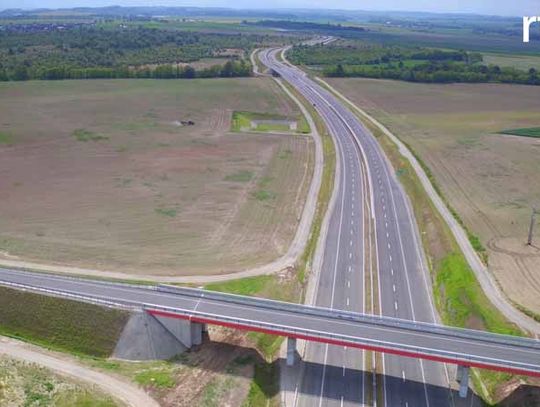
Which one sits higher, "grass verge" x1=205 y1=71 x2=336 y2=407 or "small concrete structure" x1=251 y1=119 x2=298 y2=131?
"small concrete structure" x1=251 y1=119 x2=298 y2=131

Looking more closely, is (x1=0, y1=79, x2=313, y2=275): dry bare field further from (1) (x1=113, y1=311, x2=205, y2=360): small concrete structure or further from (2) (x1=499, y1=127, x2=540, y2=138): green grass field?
(2) (x1=499, y1=127, x2=540, y2=138): green grass field

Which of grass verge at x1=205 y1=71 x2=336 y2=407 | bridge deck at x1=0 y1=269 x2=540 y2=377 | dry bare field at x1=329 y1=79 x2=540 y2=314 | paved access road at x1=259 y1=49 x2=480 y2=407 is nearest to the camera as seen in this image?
bridge deck at x1=0 y1=269 x2=540 y2=377

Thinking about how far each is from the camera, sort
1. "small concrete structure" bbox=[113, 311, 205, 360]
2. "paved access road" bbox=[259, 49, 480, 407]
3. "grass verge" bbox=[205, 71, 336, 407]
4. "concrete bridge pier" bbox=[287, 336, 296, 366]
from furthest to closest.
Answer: "small concrete structure" bbox=[113, 311, 205, 360]
"concrete bridge pier" bbox=[287, 336, 296, 366]
"grass verge" bbox=[205, 71, 336, 407]
"paved access road" bbox=[259, 49, 480, 407]

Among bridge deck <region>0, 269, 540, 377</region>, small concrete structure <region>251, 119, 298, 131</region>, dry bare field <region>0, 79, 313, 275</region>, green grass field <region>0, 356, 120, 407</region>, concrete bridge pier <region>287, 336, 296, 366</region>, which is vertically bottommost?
green grass field <region>0, 356, 120, 407</region>

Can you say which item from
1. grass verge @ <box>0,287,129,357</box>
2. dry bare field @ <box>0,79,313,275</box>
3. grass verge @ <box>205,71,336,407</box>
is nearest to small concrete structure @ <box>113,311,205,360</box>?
grass verge @ <box>0,287,129,357</box>

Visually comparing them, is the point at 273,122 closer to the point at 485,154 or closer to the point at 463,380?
the point at 485,154

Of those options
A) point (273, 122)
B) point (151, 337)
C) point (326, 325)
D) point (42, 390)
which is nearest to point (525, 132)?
point (273, 122)

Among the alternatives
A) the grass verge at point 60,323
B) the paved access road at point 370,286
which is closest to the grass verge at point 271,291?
the paved access road at point 370,286
